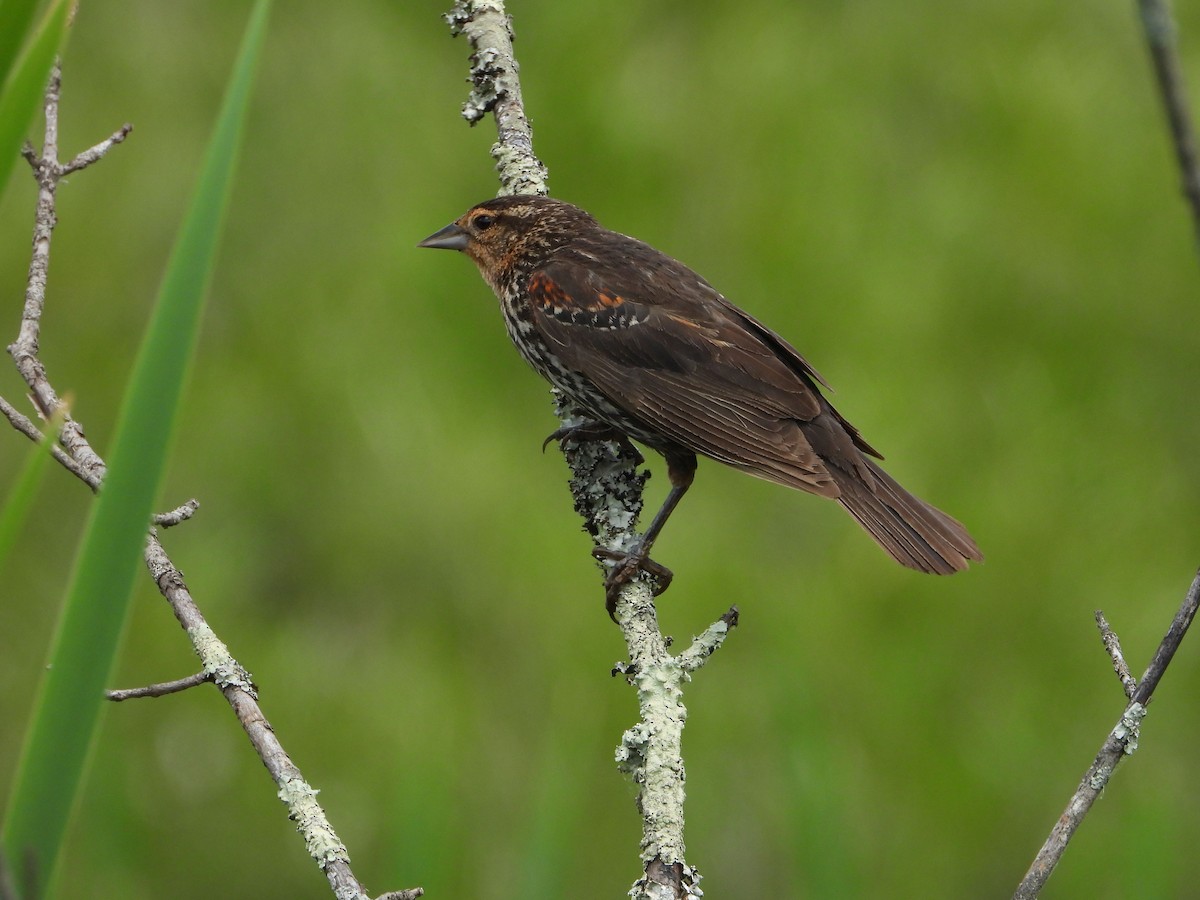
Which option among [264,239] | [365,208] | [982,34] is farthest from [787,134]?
[264,239]

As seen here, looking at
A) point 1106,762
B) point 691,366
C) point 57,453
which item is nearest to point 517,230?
point 691,366

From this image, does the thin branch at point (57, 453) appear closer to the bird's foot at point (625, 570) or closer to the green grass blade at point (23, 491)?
the green grass blade at point (23, 491)

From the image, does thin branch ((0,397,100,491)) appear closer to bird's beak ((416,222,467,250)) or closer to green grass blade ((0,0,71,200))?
green grass blade ((0,0,71,200))

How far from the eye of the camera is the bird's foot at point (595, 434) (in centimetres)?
321

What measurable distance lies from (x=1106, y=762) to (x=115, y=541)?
4.01ft

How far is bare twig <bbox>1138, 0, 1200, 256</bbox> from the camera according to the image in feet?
2.87

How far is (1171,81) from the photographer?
2.94 feet

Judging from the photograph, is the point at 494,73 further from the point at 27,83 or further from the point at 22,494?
the point at 22,494

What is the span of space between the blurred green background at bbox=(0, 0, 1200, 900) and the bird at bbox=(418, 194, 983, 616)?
114 centimetres

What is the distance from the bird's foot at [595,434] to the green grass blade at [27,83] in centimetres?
195

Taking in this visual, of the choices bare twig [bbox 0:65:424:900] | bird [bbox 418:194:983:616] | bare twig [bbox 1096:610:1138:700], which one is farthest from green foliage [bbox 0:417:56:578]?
bird [bbox 418:194:983:616]

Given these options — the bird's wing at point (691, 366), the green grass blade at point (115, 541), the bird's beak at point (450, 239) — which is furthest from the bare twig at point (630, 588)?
the green grass blade at point (115, 541)

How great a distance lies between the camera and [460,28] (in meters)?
3.48

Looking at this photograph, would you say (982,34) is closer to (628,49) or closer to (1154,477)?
(628,49)
